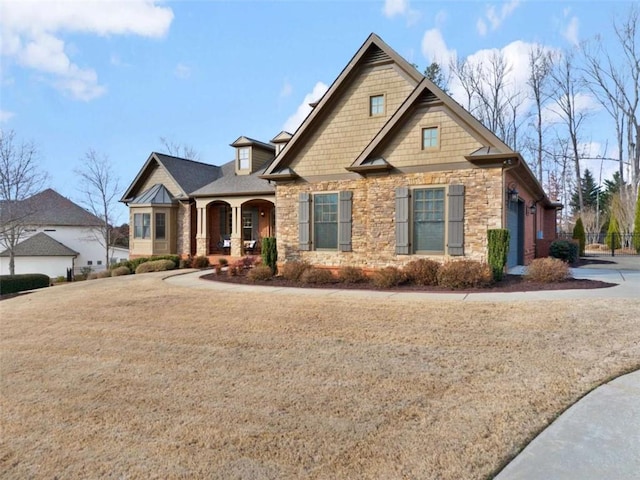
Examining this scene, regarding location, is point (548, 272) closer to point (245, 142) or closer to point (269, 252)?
point (269, 252)

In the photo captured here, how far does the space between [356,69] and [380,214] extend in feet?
16.2

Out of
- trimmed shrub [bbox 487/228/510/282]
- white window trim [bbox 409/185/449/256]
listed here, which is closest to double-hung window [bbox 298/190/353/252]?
white window trim [bbox 409/185/449/256]

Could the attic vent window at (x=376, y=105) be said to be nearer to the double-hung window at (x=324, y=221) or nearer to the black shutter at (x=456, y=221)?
the double-hung window at (x=324, y=221)

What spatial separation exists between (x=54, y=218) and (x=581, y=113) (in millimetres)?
44897

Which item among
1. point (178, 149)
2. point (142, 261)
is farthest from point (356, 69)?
point (178, 149)

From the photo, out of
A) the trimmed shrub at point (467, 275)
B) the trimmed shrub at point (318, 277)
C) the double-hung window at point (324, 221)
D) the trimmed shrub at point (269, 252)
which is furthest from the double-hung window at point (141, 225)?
the trimmed shrub at point (467, 275)

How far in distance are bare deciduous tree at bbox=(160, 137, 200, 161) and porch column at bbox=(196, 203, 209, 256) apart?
23109 millimetres

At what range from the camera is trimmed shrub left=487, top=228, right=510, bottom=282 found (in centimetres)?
1052

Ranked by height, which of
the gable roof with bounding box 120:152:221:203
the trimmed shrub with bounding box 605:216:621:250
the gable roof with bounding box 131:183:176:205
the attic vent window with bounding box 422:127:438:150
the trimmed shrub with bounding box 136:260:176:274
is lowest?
the trimmed shrub with bounding box 136:260:176:274

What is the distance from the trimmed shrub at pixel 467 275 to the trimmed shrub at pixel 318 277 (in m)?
3.31

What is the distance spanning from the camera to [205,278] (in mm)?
13969

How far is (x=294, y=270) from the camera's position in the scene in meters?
12.6

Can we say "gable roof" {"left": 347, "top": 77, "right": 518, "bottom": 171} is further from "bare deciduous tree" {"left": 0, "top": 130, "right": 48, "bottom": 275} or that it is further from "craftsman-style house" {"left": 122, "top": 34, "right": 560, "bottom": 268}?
"bare deciduous tree" {"left": 0, "top": 130, "right": 48, "bottom": 275}

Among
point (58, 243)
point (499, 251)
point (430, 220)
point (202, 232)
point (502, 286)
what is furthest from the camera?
point (58, 243)
